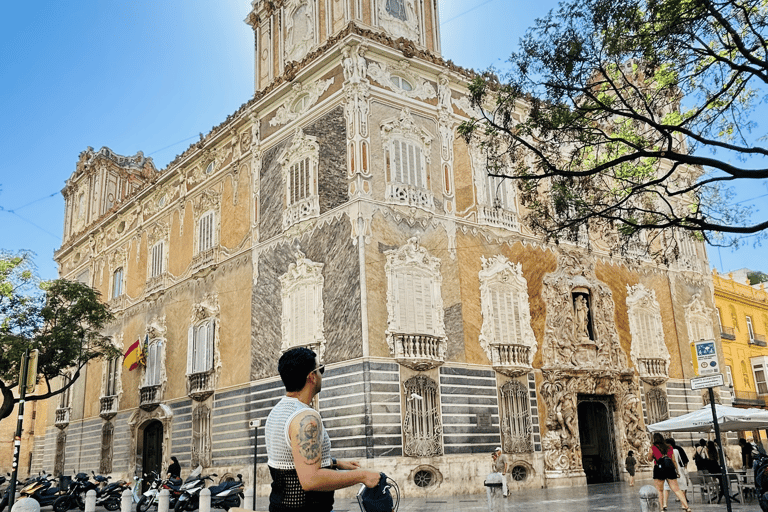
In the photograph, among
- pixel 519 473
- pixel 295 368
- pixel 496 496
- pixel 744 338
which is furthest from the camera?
pixel 744 338

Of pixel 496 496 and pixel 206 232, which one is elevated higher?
pixel 206 232

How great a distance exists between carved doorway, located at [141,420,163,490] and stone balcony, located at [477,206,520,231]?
1545cm

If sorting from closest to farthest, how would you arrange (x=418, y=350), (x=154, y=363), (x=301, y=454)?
(x=301, y=454) < (x=418, y=350) < (x=154, y=363)

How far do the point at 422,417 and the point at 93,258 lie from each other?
2446 cm

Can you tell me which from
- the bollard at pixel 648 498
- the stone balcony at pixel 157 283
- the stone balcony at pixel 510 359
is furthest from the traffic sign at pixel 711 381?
the stone balcony at pixel 157 283

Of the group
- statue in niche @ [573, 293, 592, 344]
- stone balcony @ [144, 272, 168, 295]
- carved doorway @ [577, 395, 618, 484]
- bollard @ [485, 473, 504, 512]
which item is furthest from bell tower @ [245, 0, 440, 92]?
bollard @ [485, 473, 504, 512]

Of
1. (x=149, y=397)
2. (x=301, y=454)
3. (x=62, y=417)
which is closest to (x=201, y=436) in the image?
(x=149, y=397)

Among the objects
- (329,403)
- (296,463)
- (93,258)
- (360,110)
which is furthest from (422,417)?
(93,258)

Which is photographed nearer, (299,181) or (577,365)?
(299,181)

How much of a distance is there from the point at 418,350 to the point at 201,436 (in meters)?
10.0

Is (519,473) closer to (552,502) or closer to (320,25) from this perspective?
(552,502)

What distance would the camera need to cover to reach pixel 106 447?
32.2 m

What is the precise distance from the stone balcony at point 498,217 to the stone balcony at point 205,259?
10.0 metres

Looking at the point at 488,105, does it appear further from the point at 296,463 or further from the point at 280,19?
the point at 296,463
